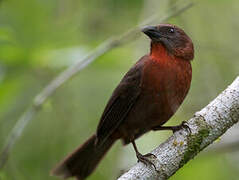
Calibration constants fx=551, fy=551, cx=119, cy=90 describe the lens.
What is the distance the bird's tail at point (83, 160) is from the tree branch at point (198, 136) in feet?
4.53

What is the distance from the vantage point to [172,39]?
13.8ft

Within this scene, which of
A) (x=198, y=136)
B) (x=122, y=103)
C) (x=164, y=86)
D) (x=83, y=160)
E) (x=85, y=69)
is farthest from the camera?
(x=85, y=69)

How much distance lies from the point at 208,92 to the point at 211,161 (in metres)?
0.66

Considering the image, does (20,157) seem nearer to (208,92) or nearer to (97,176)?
(97,176)

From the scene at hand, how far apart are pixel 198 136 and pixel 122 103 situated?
104cm

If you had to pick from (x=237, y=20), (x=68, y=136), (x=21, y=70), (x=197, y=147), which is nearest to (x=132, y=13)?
(x=237, y=20)

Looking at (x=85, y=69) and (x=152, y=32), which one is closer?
(x=152, y=32)

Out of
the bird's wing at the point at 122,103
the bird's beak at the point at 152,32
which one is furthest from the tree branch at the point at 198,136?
the bird's beak at the point at 152,32

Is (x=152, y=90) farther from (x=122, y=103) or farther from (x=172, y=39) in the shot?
(x=172, y=39)

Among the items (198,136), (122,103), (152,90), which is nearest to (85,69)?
(122,103)

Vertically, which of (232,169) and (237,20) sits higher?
(237,20)

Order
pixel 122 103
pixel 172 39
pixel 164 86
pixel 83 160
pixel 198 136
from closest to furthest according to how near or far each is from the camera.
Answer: pixel 198 136
pixel 164 86
pixel 122 103
pixel 172 39
pixel 83 160

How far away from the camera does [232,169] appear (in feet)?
16.5

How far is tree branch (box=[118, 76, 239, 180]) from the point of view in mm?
3049
